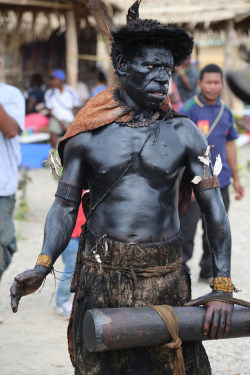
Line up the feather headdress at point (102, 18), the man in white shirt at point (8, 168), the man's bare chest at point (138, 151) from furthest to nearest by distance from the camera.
Result: 1. the man in white shirt at point (8, 168)
2. the feather headdress at point (102, 18)
3. the man's bare chest at point (138, 151)

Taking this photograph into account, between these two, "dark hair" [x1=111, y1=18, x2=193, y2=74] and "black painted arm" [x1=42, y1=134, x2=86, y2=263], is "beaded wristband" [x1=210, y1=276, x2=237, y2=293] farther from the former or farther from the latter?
"dark hair" [x1=111, y1=18, x2=193, y2=74]

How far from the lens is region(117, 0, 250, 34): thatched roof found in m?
15.7

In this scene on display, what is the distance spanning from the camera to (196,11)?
16.0 m

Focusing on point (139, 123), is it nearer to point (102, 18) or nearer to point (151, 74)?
point (151, 74)

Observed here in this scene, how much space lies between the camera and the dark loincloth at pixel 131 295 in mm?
3244

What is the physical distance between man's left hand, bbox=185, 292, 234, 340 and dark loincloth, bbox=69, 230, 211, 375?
0.86ft

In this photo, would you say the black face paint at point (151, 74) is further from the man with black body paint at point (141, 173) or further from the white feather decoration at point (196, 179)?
the white feather decoration at point (196, 179)

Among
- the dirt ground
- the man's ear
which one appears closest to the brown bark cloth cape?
the man's ear

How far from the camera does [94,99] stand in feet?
11.5

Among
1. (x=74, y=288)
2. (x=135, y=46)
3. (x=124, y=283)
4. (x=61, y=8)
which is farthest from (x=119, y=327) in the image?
(x=61, y=8)

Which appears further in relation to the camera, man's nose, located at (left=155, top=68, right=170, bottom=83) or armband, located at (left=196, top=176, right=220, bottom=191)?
armband, located at (left=196, top=176, right=220, bottom=191)

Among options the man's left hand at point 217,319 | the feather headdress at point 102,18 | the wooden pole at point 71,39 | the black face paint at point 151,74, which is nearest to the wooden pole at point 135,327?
the man's left hand at point 217,319

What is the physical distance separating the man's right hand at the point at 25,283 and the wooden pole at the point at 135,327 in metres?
0.31

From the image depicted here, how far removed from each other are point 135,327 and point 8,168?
9.66 feet
